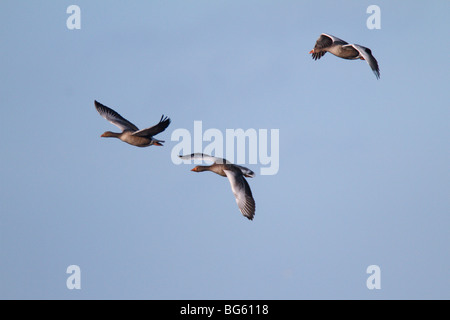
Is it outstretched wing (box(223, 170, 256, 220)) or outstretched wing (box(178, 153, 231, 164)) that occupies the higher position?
outstretched wing (box(178, 153, 231, 164))

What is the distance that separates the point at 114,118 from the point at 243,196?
7042 millimetres

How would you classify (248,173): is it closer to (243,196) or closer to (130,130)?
(243,196)

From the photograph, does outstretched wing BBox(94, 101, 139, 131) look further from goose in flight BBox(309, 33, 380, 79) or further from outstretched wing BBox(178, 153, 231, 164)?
goose in flight BBox(309, 33, 380, 79)

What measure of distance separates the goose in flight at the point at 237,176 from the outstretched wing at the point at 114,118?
279 centimetres

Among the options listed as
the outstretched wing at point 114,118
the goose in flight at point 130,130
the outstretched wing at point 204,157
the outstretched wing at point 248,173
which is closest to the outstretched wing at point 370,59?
the outstretched wing at point 248,173

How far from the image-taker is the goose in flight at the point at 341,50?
33469 mm

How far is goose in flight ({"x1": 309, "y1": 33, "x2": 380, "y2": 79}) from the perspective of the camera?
3347 centimetres

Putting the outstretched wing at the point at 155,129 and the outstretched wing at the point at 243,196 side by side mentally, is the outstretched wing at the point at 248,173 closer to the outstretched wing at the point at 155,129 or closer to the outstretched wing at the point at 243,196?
the outstretched wing at the point at 243,196

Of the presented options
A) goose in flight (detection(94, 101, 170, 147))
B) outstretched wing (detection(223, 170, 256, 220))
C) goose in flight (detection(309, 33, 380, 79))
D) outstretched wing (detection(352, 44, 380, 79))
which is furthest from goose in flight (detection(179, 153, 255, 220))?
goose in flight (detection(309, 33, 380, 79))

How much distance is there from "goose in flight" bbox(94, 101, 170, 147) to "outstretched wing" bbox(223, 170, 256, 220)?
329 cm

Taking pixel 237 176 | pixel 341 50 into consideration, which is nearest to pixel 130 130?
pixel 237 176
